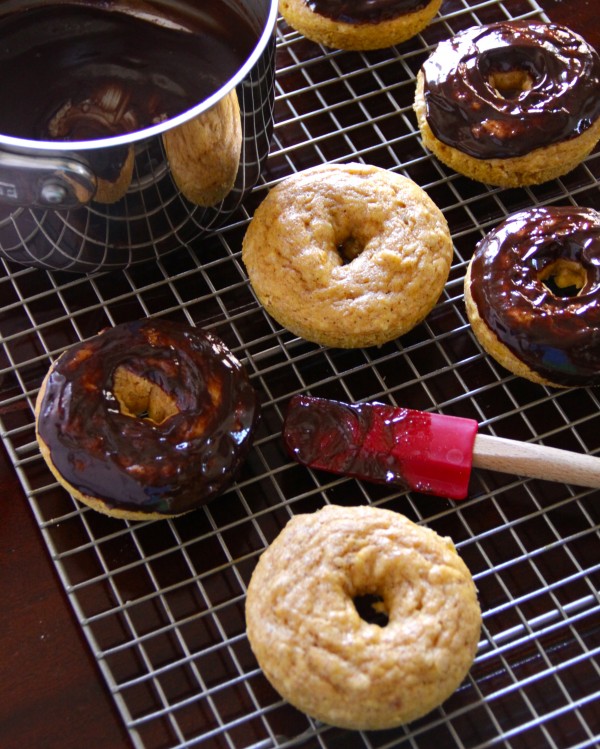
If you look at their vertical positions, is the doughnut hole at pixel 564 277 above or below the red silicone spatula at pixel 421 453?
above

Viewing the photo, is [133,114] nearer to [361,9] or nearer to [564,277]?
[361,9]

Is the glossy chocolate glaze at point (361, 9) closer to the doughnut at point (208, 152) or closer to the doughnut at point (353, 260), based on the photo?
the doughnut at point (353, 260)

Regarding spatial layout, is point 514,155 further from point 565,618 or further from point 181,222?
point 565,618

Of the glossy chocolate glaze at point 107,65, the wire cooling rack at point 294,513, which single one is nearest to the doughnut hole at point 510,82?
the wire cooling rack at point 294,513

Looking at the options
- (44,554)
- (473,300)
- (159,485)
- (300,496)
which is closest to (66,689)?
(44,554)

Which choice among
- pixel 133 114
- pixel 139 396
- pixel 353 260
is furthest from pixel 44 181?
pixel 353 260

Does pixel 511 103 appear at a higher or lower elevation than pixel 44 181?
lower
